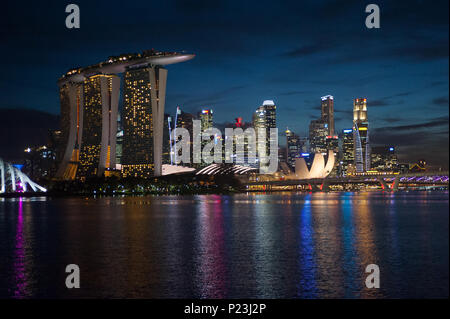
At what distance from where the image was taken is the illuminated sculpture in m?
159

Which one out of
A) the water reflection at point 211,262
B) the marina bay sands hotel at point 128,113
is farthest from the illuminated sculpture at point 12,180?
the water reflection at point 211,262

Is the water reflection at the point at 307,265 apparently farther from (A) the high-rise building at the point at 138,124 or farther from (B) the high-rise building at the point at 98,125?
(B) the high-rise building at the point at 98,125

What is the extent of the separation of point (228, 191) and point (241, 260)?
141 m

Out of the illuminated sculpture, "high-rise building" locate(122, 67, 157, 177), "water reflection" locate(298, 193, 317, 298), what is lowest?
"water reflection" locate(298, 193, 317, 298)

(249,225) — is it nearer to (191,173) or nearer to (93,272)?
(93,272)

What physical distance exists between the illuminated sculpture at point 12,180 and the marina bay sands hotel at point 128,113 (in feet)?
75.7

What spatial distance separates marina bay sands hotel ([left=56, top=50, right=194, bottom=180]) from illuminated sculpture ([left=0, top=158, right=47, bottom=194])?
23.1 metres

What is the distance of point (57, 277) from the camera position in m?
25.0

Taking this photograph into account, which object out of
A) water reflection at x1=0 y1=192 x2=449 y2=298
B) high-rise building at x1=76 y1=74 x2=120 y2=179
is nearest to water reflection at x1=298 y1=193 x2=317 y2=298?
water reflection at x1=0 y1=192 x2=449 y2=298

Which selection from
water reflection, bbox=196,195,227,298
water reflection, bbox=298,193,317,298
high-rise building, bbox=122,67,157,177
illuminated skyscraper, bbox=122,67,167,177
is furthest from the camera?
high-rise building, bbox=122,67,157,177

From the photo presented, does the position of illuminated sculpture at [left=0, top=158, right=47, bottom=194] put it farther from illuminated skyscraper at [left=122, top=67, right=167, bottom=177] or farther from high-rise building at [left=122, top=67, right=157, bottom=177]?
illuminated skyscraper at [left=122, top=67, right=167, bottom=177]
